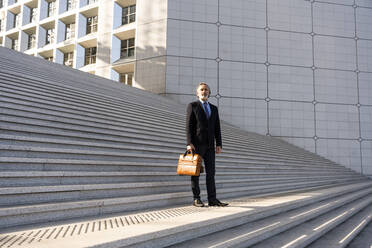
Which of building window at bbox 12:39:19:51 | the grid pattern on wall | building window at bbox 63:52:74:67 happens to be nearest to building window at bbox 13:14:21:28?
building window at bbox 12:39:19:51

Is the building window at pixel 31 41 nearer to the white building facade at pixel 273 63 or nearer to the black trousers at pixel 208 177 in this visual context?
the white building facade at pixel 273 63

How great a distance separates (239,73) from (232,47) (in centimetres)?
120

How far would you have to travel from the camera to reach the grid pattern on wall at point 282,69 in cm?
1338

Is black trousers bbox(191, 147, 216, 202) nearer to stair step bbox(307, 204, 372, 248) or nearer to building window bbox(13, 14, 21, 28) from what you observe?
stair step bbox(307, 204, 372, 248)

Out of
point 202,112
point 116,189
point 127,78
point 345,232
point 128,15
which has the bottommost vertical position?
point 345,232

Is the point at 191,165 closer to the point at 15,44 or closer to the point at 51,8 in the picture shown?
the point at 51,8

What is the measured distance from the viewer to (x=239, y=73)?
13594 millimetres

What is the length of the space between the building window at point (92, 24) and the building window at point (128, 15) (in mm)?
2262

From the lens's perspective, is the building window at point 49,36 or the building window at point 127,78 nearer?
the building window at point 127,78

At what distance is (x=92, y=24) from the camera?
17.4 meters

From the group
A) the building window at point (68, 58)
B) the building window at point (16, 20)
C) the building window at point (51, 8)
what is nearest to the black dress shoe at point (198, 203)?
the building window at point (68, 58)

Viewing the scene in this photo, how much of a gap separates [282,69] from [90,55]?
33.7ft

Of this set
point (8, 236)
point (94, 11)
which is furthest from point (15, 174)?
point (94, 11)

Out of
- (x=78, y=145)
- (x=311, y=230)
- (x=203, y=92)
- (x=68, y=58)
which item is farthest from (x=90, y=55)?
(x=311, y=230)
